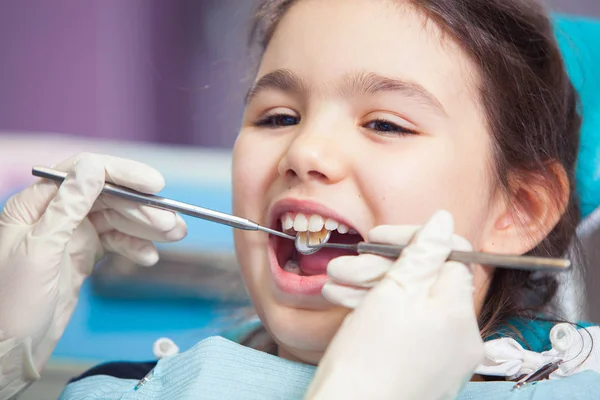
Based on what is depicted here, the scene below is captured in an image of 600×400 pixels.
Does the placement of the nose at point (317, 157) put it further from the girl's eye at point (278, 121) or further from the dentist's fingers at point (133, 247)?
the dentist's fingers at point (133, 247)

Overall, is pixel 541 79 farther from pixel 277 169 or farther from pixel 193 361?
pixel 193 361

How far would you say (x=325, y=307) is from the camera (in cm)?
111

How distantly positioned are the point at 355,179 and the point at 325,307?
0.20m

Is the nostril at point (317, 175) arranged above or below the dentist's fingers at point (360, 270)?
above

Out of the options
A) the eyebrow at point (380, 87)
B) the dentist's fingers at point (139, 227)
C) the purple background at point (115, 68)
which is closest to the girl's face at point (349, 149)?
the eyebrow at point (380, 87)

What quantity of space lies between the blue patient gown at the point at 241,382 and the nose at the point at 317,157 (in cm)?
29

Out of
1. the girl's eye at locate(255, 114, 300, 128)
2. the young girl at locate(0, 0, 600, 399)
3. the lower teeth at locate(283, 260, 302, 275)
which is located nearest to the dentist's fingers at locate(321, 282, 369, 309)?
the young girl at locate(0, 0, 600, 399)

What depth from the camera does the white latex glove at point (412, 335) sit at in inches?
33.1

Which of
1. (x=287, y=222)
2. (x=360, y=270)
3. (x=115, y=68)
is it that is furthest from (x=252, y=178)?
(x=115, y=68)

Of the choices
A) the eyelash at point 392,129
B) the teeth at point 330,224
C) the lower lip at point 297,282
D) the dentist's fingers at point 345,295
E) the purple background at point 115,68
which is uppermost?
the purple background at point 115,68

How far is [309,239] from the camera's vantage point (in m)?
1.11

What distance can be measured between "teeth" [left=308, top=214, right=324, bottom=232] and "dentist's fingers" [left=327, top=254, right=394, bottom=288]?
15 cm

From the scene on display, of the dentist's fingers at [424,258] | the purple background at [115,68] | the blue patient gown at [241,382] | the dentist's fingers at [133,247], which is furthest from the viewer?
the purple background at [115,68]

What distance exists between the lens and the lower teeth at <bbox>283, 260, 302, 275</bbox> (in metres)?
1.21
